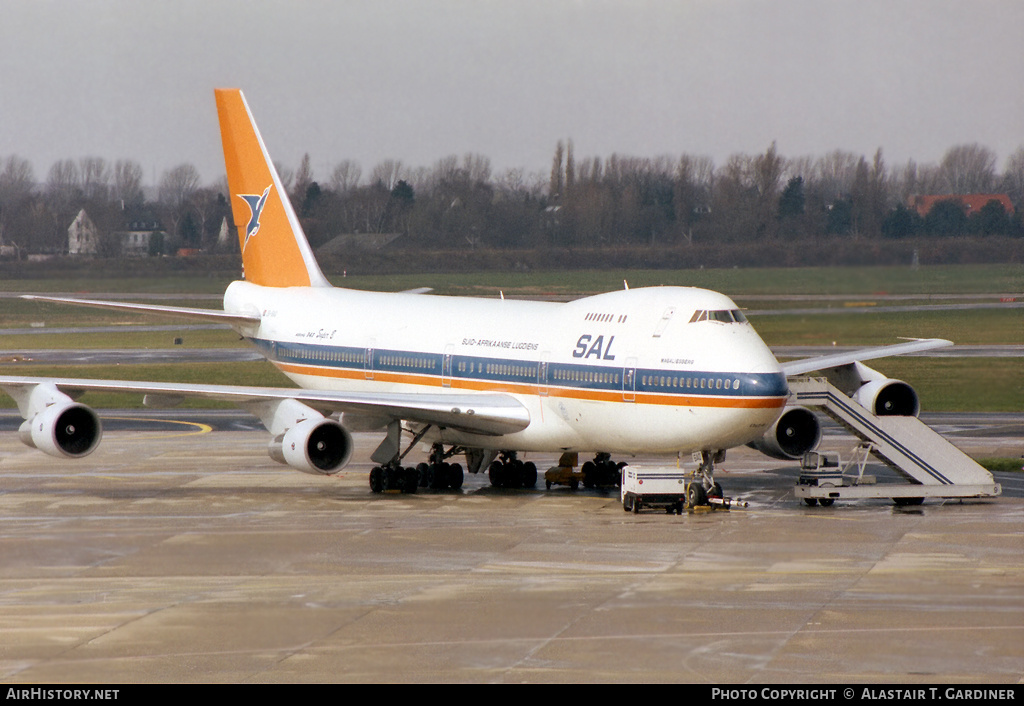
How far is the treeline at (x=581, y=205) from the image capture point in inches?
2044

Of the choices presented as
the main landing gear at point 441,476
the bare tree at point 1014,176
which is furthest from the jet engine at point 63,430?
the bare tree at point 1014,176

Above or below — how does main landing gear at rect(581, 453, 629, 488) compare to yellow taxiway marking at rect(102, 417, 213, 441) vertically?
above

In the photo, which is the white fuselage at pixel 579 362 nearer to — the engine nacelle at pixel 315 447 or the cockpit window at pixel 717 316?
the cockpit window at pixel 717 316

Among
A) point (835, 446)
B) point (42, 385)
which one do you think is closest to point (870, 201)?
point (835, 446)

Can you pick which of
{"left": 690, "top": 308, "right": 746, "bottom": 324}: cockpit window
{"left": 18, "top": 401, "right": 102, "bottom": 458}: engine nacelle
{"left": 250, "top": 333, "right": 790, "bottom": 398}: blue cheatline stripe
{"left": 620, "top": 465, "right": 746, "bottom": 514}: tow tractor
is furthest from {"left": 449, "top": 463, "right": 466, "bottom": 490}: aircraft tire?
{"left": 18, "top": 401, "right": 102, "bottom": 458}: engine nacelle

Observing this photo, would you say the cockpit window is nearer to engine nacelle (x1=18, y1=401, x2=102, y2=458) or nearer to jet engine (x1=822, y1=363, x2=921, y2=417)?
jet engine (x1=822, y1=363, x2=921, y2=417)

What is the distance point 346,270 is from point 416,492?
51.1 meters

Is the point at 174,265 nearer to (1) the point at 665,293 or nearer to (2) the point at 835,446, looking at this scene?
(2) the point at 835,446

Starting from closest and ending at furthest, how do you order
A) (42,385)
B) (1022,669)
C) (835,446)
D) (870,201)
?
(1022,669), (42,385), (835,446), (870,201)

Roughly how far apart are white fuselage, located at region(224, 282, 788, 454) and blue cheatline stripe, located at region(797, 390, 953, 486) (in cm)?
362

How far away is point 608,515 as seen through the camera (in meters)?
29.6

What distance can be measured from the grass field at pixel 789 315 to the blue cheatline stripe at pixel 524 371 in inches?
322

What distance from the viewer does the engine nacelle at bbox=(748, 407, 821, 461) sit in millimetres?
33406

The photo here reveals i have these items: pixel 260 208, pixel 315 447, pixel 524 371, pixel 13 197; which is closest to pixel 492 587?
pixel 315 447
